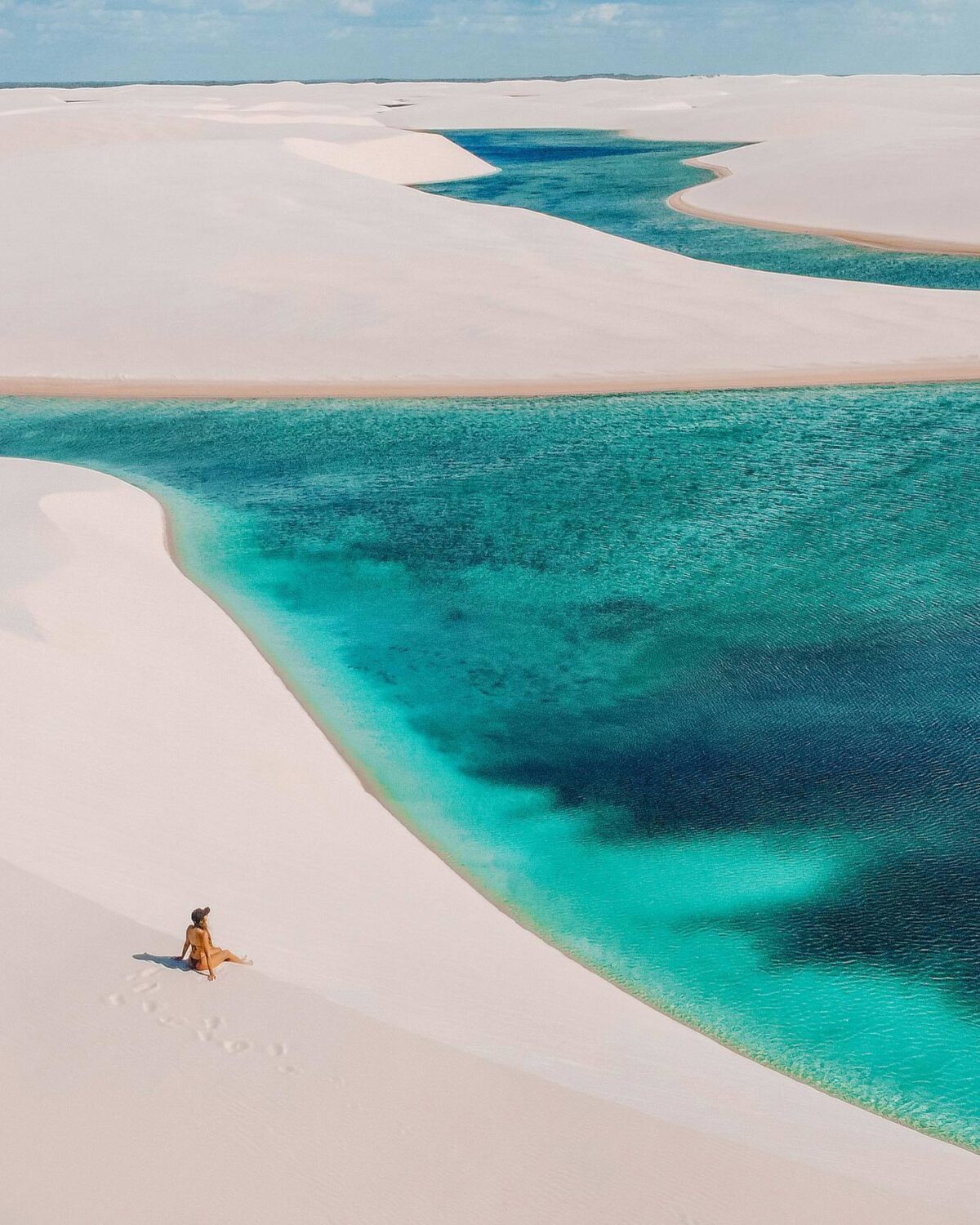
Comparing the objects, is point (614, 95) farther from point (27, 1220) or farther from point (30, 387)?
point (27, 1220)

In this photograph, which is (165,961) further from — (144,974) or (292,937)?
(292,937)

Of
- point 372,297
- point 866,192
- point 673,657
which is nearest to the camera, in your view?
point 673,657

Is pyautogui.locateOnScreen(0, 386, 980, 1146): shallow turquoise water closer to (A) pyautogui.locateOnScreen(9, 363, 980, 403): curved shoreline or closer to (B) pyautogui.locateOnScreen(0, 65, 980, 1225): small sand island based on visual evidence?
(B) pyautogui.locateOnScreen(0, 65, 980, 1225): small sand island

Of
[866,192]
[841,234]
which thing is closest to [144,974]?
[841,234]

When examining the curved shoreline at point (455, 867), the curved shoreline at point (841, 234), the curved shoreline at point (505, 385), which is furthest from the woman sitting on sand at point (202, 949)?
the curved shoreline at point (841, 234)

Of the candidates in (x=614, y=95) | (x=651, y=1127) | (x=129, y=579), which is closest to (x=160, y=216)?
(x=129, y=579)

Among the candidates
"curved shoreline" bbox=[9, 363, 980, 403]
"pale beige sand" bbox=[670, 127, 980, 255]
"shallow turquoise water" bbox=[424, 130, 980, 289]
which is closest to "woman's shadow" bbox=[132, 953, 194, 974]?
"curved shoreline" bbox=[9, 363, 980, 403]

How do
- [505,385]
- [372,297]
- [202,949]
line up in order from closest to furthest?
[202,949] < [505,385] < [372,297]
